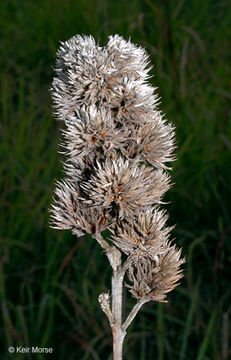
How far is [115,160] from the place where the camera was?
1937 mm

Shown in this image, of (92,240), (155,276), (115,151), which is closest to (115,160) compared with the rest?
(115,151)

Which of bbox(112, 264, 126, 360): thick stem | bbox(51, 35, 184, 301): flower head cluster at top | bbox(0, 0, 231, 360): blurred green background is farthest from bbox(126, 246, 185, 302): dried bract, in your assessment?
bbox(0, 0, 231, 360): blurred green background

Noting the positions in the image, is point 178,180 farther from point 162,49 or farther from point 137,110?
point 137,110

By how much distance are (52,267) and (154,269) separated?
2772 millimetres

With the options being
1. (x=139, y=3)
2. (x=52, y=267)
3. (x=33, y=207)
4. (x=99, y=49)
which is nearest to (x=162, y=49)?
(x=139, y=3)

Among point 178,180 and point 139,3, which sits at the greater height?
point 139,3

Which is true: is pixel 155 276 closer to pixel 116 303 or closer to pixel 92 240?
pixel 116 303

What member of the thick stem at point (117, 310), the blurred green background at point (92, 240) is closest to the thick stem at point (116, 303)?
the thick stem at point (117, 310)

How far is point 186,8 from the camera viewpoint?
8227 millimetres

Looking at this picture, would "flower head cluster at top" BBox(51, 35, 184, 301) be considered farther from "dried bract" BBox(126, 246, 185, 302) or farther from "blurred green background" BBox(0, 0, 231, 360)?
"blurred green background" BBox(0, 0, 231, 360)

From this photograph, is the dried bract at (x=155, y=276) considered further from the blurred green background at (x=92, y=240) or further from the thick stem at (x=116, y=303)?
the blurred green background at (x=92, y=240)

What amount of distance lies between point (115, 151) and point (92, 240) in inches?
118

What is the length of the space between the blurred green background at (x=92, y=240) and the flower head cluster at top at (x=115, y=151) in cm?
120

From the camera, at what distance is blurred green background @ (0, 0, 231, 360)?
416 centimetres
